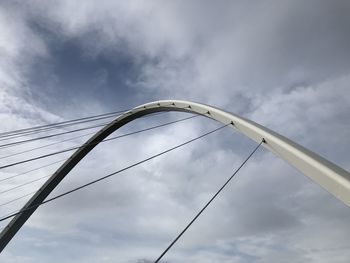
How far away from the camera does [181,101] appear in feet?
60.0

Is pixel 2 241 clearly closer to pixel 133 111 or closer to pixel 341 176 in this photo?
pixel 133 111

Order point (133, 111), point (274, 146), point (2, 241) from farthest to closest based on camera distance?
point (2, 241), point (133, 111), point (274, 146)

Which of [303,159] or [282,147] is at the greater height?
[282,147]

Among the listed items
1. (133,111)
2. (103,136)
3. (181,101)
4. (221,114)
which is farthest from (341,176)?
(103,136)

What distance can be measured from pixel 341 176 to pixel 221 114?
6806 mm

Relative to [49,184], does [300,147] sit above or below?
below

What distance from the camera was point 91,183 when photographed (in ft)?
42.5

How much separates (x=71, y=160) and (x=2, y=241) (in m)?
7.23

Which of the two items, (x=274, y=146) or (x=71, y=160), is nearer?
(x=274, y=146)

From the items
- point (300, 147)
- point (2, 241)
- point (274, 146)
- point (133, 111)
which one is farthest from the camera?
point (2, 241)

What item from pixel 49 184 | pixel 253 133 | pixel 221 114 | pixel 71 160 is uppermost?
pixel 71 160

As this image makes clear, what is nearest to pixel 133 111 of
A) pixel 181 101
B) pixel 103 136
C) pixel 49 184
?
pixel 103 136

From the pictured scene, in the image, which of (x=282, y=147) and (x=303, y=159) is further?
(x=282, y=147)

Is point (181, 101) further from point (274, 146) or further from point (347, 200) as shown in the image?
point (347, 200)
